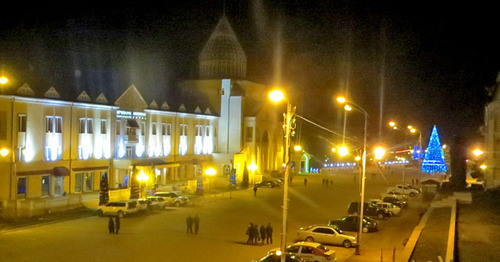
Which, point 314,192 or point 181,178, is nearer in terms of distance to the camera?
point 314,192

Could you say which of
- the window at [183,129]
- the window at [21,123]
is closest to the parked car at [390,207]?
the window at [21,123]

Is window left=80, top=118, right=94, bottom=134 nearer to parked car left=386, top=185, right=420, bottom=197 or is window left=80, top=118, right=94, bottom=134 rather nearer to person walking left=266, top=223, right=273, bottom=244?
person walking left=266, top=223, right=273, bottom=244

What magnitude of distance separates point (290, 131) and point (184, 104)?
4651cm

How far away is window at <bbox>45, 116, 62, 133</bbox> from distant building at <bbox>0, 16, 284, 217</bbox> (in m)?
0.07

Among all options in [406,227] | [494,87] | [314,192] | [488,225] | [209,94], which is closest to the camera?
[488,225]

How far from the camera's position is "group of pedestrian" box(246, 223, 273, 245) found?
2628 cm

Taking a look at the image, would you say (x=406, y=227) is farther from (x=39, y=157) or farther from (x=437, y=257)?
(x=39, y=157)

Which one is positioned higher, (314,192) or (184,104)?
(184,104)

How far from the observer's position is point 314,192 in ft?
178

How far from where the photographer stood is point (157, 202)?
128 feet

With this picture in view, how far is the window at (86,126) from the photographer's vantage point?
44.2 meters

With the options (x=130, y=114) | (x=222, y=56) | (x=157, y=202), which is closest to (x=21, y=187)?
(x=157, y=202)

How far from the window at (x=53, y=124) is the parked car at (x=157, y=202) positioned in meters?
8.80

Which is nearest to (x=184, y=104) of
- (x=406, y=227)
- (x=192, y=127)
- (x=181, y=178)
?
(x=192, y=127)
